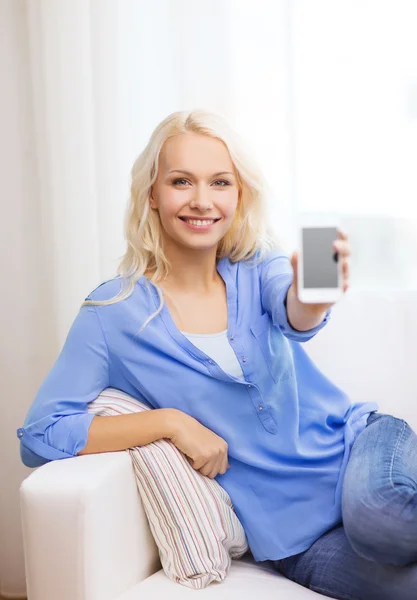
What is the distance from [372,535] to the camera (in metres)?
1.16

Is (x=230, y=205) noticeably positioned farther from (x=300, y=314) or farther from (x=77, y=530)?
(x=77, y=530)

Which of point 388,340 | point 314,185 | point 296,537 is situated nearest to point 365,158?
point 314,185

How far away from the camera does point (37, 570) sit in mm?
1211

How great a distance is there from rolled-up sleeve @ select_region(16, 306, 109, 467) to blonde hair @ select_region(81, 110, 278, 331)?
71 mm

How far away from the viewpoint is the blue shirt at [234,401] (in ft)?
4.44

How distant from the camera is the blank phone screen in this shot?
1.13 meters

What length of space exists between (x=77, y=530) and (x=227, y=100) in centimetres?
108

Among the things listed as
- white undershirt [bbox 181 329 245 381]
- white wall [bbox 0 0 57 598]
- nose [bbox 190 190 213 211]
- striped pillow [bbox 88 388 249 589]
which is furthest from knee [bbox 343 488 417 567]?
white wall [bbox 0 0 57 598]

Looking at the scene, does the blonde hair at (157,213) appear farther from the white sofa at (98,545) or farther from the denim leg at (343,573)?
the denim leg at (343,573)

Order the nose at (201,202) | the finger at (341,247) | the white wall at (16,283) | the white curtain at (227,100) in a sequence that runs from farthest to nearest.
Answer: the white wall at (16,283) → the white curtain at (227,100) → the nose at (201,202) → the finger at (341,247)

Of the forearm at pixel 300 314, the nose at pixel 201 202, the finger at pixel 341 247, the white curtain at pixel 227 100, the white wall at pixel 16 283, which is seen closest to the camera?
the finger at pixel 341 247

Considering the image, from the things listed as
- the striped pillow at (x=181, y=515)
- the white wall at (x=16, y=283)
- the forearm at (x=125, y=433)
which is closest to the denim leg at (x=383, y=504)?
the striped pillow at (x=181, y=515)

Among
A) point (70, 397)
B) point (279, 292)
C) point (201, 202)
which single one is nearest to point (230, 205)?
point (201, 202)

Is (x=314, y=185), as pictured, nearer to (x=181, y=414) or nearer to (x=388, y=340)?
(x=388, y=340)
